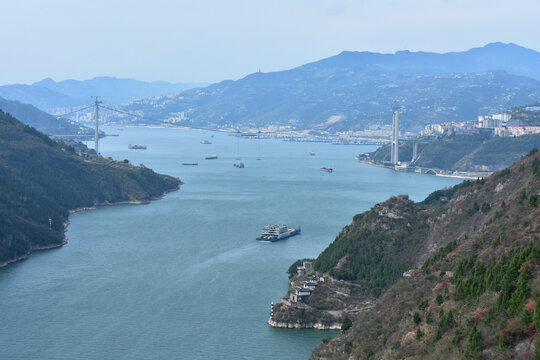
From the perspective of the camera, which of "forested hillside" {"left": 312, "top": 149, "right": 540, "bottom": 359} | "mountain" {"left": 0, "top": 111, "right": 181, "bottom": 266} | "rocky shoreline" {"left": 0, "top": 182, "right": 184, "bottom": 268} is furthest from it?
"mountain" {"left": 0, "top": 111, "right": 181, "bottom": 266}

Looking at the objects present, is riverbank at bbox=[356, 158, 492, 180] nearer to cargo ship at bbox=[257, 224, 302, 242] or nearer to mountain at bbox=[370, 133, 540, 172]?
mountain at bbox=[370, 133, 540, 172]

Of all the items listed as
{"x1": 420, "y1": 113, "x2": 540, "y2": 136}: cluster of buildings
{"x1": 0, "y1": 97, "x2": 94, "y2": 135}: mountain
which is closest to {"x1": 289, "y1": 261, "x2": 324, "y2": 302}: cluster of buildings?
{"x1": 420, "y1": 113, "x2": 540, "y2": 136}: cluster of buildings

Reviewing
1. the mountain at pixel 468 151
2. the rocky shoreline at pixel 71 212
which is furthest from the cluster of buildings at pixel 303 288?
the mountain at pixel 468 151

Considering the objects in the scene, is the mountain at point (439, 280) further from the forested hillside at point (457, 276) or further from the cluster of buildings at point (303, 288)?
the cluster of buildings at point (303, 288)

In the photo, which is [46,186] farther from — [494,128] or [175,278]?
[494,128]

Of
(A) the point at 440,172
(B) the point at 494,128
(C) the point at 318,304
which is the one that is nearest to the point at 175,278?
(C) the point at 318,304

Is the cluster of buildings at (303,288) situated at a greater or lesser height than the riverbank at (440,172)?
lesser
